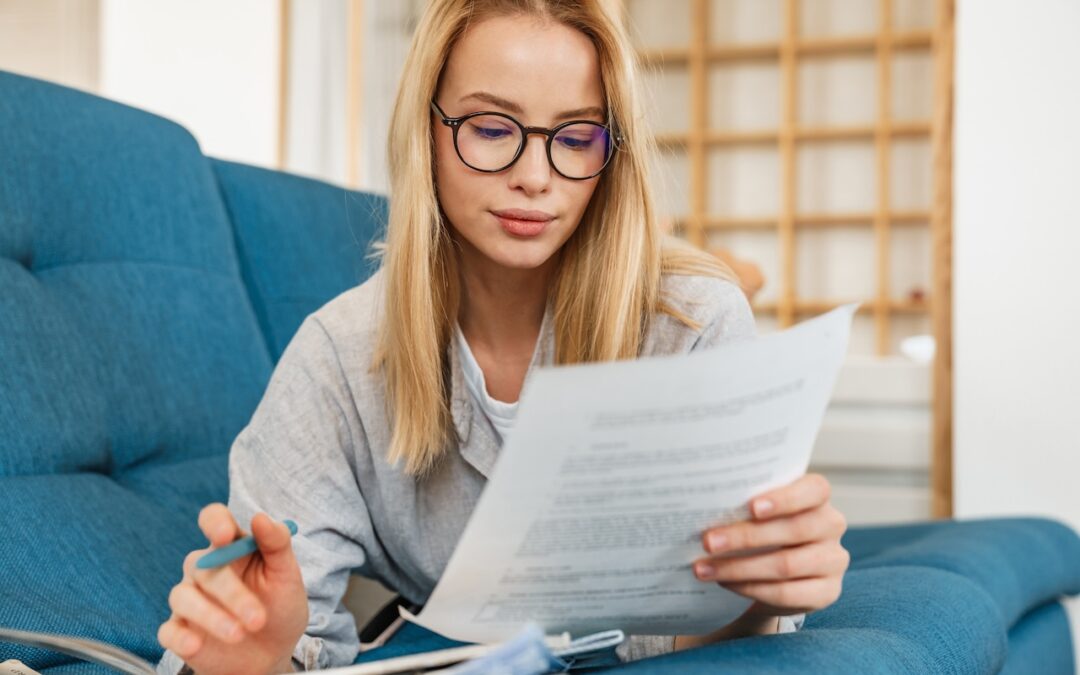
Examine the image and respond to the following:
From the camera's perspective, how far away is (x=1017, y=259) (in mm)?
2623

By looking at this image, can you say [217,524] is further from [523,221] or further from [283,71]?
[283,71]

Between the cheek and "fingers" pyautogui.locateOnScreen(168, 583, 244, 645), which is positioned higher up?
the cheek

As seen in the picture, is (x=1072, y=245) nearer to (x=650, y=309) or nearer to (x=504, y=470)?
(x=650, y=309)

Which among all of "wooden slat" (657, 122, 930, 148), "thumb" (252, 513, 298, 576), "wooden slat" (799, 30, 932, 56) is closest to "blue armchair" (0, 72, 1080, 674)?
"thumb" (252, 513, 298, 576)

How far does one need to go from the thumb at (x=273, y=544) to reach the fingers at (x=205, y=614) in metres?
0.05

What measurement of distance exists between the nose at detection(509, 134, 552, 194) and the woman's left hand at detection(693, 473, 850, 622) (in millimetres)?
346

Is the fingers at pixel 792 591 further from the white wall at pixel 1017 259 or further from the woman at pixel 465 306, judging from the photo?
the white wall at pixel 1017 259

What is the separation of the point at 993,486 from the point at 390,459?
2043mm

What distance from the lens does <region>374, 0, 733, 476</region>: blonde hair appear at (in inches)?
38.9

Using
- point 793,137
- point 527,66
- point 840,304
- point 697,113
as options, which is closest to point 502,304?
point 527,66

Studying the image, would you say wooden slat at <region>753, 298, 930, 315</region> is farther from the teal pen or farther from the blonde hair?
the teal pen

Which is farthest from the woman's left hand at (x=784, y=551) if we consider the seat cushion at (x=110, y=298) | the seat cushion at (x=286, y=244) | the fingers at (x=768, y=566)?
the seat cushion at (x=286, y=244)

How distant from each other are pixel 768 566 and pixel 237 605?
0.34 m

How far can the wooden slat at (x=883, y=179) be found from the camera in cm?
591
